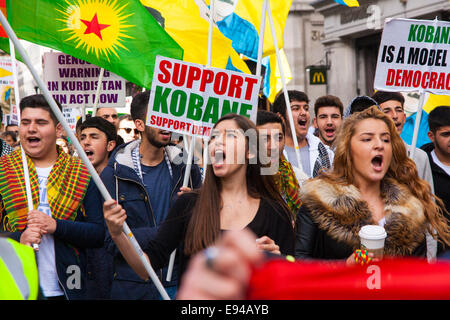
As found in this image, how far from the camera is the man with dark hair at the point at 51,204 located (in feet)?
12.8

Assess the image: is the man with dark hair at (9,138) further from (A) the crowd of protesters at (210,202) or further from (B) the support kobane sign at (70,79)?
(A) the crowd of protesters at (210,202)

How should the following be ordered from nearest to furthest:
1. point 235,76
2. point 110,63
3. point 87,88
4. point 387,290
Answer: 1. point 387,290
2. point 235,76
3. point 110,63
4. point 87,88

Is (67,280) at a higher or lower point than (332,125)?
lower

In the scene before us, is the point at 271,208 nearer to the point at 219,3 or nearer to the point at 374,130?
the point at 374,130

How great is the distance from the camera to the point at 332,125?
709cm

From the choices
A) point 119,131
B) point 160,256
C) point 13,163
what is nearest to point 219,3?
point 119,131

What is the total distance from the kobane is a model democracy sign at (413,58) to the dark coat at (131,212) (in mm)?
2145

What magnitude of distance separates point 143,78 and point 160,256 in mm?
2687

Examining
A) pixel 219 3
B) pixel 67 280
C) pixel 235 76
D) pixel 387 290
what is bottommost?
pixel 67 280

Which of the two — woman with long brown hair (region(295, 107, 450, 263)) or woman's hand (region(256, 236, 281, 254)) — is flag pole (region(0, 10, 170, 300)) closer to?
woman's hand (region(256, 236, 281, 254))

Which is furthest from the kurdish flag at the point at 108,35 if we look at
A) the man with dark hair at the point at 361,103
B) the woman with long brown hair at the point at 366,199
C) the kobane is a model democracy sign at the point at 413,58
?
the woman with long brown hair at the point at 366,199

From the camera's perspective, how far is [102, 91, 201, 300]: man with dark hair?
437cm

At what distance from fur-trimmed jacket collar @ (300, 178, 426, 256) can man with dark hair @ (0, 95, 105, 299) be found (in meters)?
1.32

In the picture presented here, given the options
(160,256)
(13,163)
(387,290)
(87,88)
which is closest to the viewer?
(387,290)
